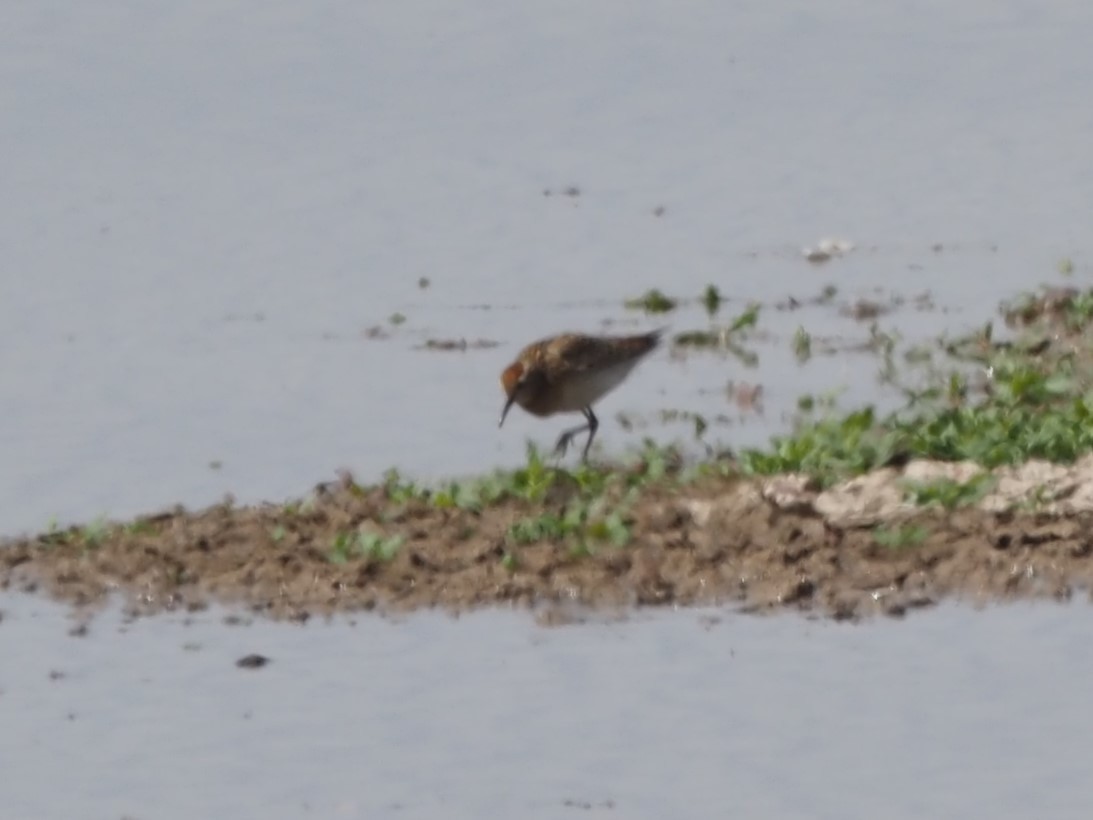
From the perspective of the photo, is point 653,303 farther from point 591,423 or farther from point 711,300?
point 591,423

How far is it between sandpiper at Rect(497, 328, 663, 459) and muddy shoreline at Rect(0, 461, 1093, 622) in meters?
1.95

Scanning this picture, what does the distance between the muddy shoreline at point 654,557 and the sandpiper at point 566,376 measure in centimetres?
195

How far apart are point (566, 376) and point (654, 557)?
121 inches

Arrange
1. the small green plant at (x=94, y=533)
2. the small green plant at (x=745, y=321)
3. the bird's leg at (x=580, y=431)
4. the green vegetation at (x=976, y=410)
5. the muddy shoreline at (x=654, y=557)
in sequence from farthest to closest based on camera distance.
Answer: the small green plant at (x=745, y=321)
the bird's leg at (x=580, y=431)
the small green plant at (x=94, y=533)
the green vegetation at (x=976, y=410)
the muddy shoreline at (x=654, y=557)

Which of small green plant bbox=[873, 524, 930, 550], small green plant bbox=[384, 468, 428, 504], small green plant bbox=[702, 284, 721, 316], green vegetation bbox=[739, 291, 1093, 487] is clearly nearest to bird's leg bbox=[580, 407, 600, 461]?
green vegetation bbox=[739, 291, 1093, 487]

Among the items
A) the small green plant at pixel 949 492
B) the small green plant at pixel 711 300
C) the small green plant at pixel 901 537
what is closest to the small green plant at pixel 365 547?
the small green plant at pixel 901 537

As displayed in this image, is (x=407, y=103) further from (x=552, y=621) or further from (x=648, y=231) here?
(x=552, y=621)

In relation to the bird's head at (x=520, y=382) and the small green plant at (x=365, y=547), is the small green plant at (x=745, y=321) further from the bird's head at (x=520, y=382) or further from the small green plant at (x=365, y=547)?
the small green plant at (x=365, y=547)

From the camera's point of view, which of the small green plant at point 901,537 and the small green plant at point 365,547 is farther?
the small green plant at point 365,547

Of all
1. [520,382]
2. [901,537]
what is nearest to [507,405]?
[520,382]

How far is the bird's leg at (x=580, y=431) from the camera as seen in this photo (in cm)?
1473

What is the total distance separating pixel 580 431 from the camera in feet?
49.6

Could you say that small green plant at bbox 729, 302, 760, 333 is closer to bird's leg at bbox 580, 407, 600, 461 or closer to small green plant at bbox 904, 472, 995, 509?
bird's leg at bbox 580, 407, 600, 461

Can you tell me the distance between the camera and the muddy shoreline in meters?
11.7
